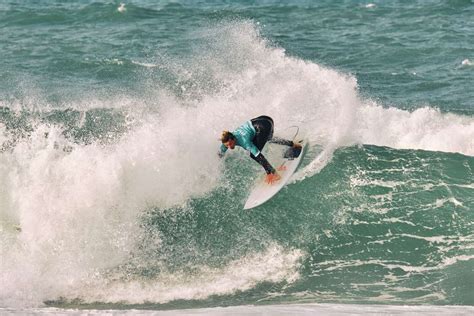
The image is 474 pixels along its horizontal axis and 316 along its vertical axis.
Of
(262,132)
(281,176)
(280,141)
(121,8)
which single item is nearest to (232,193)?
(281,176)

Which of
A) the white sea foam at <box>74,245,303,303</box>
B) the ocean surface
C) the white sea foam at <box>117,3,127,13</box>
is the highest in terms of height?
the white sea foam at <box>117,3,127,13</box>

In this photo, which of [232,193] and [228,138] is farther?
[232,193]

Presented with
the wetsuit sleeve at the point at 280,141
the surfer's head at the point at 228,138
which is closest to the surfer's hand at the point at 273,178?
the wetsuit sleeve at the point at 280,141

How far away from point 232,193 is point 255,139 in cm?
146

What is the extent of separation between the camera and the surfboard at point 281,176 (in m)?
12.0

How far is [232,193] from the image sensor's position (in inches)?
493

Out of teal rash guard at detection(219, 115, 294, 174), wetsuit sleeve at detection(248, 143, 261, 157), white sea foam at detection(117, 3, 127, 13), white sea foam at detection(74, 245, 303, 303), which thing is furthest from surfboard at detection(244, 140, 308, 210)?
white sea foam at detection(117, 3, 127, 13)

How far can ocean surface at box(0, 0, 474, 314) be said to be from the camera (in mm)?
10281

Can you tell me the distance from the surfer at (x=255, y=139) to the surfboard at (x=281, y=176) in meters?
0.14

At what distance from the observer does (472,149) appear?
14.7m

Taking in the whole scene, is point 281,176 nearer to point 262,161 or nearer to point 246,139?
point 262,161

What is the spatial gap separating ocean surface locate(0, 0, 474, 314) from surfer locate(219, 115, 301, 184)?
1.01 metres

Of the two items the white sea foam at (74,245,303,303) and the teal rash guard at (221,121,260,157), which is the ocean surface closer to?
the white sea foam at (74,245,303,303)

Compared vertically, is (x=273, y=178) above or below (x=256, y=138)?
below
